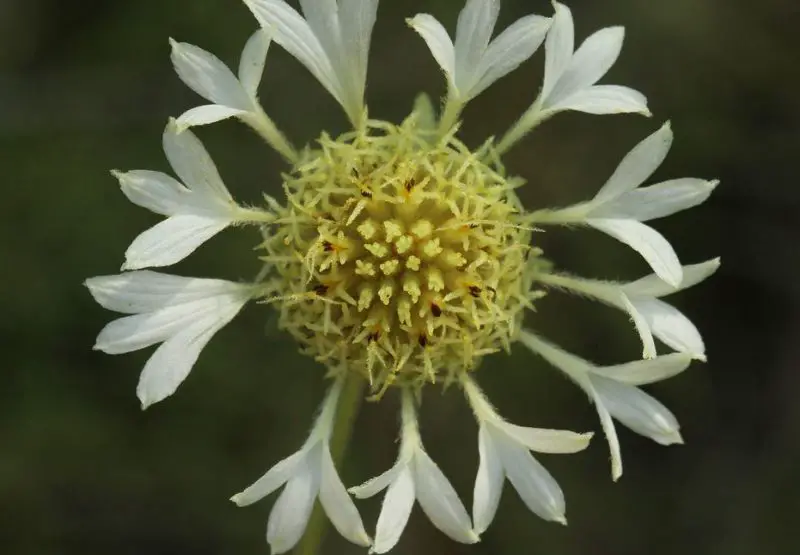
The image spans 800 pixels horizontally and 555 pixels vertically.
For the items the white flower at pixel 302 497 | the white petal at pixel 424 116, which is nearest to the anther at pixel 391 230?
the white petal at pixel 424 116

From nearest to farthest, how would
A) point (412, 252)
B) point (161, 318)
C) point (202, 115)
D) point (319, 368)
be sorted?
point (202, 115)
point (161, 318)
point (412, 252)
point (319, 368)

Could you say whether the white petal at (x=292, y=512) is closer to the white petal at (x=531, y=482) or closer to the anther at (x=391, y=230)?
the white petal at (x=531, y=482)

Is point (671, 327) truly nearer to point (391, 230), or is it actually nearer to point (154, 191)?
point (391, 230)

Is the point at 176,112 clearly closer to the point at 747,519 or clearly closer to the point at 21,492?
the point at 21,492

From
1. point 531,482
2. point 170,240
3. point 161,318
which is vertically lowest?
point 531,482

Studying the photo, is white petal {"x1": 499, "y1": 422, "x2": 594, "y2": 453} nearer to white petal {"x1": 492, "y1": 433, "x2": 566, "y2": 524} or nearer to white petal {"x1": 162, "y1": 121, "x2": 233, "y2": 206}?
white petal {"x1": 492, "y1": 433, "x2": 566, "y2": 524}

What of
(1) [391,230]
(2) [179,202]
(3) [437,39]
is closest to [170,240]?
(2) [179,202]
